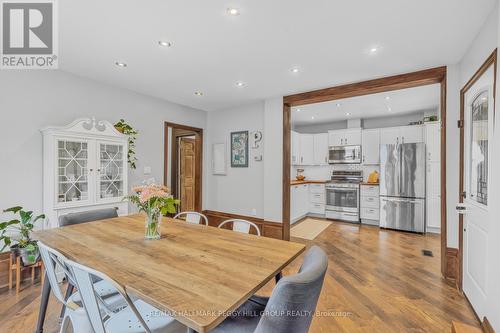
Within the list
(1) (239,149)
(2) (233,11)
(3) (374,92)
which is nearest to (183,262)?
(2) (233,11)

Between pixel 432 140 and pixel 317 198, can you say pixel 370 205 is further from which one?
pixel 432 140

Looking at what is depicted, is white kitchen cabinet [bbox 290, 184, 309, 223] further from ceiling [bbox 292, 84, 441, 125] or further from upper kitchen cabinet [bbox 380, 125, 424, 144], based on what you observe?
upper kitchen cabinet [bbox 380, 125, 424, 144]

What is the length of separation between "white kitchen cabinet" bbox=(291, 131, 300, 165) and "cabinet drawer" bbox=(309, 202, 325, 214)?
1190 mm

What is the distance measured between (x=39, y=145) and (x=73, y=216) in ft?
3.99

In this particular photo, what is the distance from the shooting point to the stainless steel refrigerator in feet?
14.6

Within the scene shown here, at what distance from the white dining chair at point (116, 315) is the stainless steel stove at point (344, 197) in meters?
4.95

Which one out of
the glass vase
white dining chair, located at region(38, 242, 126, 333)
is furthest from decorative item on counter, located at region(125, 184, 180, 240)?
white dining chair, located at region(38, 242, 126, 333)

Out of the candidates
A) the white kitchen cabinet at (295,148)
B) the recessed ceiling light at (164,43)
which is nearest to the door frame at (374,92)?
the white kitchen cabinet at (295,148)

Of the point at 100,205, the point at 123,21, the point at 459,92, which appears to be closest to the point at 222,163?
the point at 100,205

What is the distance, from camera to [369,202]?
5156 mm

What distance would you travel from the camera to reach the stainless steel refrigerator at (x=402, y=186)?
14.6 ft

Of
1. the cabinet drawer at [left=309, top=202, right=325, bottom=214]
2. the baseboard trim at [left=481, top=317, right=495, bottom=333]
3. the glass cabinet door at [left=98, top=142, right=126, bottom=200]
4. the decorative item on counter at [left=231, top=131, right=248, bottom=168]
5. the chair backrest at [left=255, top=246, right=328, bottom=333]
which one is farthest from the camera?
the cabinet drawer at [left=309, top=202, right=325, bottom=214]

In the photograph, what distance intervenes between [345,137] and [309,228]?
8.04 feet

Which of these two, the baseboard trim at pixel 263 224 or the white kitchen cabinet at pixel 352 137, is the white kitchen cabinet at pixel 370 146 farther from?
the baseboard trim at pixel 263 224
